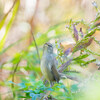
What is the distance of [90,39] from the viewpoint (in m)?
0.69

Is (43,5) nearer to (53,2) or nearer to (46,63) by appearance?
(53,2)

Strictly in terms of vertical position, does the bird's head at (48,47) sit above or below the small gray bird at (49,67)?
above

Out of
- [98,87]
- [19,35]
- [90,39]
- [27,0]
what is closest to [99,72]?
[90,39]

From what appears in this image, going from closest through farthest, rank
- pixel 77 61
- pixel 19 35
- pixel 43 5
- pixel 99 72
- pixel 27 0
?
pixel 99 72, pixel 77 61, pixel 27 0, pixel 19 35, pixel 43 5

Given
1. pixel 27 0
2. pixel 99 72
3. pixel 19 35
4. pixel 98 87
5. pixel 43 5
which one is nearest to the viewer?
pixel 98 87

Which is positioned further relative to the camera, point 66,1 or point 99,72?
point 66,1

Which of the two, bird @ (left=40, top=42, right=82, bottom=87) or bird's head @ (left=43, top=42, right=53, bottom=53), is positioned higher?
bird's head @ (left=43, top=42, right=53, bottom=53)

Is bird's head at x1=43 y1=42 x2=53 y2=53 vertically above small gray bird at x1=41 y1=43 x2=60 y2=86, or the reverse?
bird's head at x1=43 y1=42 x2=53 y2=53

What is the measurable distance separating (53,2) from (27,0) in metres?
0.54

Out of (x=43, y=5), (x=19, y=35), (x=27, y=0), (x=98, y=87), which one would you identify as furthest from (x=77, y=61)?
(x=43, y=5)

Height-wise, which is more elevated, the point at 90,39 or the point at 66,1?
the point at 66,1

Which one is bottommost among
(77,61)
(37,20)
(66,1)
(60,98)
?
(60,98)

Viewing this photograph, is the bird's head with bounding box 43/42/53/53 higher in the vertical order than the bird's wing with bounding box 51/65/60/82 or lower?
higher

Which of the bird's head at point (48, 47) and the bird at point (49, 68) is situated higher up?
the bird's head at point (48, 47)
